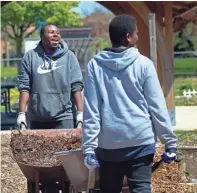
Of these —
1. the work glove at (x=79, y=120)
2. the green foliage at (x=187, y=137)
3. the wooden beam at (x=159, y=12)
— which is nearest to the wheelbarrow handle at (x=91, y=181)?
the work glove at (x=79, y=120)

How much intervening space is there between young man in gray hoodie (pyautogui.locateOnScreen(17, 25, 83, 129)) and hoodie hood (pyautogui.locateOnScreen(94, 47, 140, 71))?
153 cm

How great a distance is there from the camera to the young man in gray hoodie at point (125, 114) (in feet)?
13.4

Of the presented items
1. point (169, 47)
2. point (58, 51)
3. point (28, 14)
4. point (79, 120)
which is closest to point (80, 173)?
point (79, 120)

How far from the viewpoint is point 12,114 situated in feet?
55.2

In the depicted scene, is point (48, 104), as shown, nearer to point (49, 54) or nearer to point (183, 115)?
point (49, 54)

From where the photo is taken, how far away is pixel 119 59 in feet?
13.6

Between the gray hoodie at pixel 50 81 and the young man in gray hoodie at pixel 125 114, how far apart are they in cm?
153

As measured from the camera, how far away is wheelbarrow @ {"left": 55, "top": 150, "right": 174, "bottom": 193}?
171 inches

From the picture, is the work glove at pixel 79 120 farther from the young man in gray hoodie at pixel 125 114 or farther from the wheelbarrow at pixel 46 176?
the young man in gray hoodie at pixel 125 114

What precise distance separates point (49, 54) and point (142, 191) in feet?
6.51

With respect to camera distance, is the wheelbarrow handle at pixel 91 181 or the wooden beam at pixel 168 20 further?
the wooden beam at pixel 168 20

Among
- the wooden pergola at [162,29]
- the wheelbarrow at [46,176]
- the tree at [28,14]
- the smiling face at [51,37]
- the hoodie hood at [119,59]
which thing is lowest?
the wheelbarrow at [46,176]

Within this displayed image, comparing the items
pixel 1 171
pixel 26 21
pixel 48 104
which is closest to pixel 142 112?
pixel 48 104

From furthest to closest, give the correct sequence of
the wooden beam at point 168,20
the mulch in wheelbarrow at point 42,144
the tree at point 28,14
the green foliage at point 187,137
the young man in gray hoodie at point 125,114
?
the tree at point 28,14 < the wooden beam at point 168,20 < the green foliage at point 187,137 < the mulch in wheelbarrow at point 42,144 < the young man in gray hoodie at point 125,114
